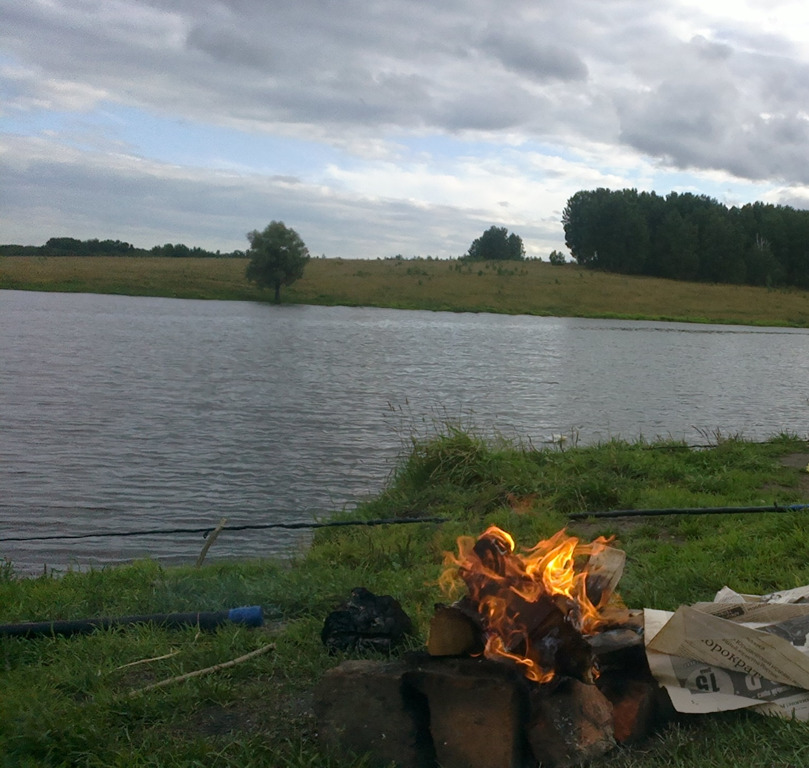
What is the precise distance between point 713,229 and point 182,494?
76.0 meters

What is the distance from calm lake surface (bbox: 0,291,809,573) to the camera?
406 inches

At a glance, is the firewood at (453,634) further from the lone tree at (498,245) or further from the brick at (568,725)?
the lone tree at (498,245)

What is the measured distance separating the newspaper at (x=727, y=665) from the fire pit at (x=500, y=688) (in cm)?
13

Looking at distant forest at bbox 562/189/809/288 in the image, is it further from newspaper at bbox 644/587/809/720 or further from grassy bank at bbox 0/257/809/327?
newspaper at bbox 644/587/809/720

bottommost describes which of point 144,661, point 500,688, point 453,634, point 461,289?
point 144,661

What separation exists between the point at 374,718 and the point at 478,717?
443 millimetres

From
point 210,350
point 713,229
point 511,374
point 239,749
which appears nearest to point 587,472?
point 239,749

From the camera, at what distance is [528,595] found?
12.3 ft

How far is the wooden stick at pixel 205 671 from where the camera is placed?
13.3ft

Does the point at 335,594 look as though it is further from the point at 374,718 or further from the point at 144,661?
the point at 374,718

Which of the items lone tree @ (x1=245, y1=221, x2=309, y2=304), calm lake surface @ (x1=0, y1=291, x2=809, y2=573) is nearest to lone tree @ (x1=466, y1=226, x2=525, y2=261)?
lone tree @ (x1=245, y1=221, x2=309, y2=304)

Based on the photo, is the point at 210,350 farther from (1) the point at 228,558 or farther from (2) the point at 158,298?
(2) the point at 158,298

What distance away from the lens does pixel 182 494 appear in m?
11.0

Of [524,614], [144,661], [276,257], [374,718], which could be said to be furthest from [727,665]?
[276,257]
